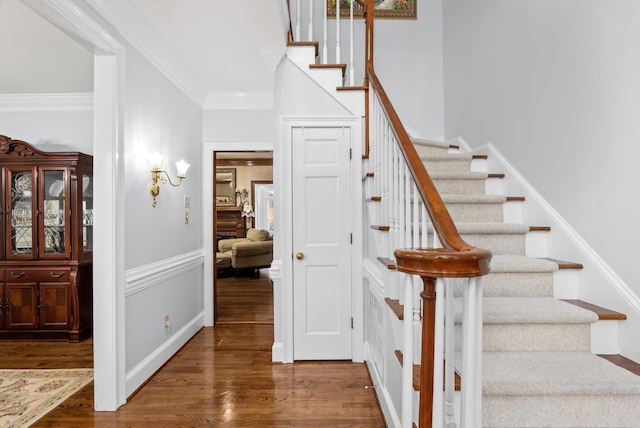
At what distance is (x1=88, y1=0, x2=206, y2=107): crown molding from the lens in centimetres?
221

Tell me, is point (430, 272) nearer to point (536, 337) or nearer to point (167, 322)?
point (536, 337)

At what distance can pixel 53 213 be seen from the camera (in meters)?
3.60

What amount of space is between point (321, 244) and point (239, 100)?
1987mm

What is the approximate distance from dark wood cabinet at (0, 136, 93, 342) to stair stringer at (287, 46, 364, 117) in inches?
96.4

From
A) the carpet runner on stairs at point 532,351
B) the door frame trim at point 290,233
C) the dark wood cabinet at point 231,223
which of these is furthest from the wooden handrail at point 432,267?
the dark wood cabinet at point 231,223

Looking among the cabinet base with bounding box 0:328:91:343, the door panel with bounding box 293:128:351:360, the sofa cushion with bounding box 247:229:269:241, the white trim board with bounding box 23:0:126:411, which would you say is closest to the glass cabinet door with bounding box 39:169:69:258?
the cabinet base with bounding box 0:328:91:343

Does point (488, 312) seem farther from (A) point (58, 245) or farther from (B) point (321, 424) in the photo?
(A) point (58, 245)

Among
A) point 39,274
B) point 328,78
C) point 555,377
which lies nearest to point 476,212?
point 555,377

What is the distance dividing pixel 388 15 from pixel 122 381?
169 inches

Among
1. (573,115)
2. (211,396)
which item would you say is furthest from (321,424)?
(573,115)

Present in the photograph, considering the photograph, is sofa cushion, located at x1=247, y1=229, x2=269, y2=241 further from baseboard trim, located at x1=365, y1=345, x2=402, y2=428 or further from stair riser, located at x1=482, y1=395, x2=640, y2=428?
stair riser, located at x1=482, y1=395, x2=640, y2=428

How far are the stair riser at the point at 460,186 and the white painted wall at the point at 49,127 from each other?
3763 millimetres

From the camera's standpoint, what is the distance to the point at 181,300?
338 centimetres

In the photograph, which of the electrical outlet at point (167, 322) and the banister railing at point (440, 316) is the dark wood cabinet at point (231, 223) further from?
the banister railing at point (440, 316)
